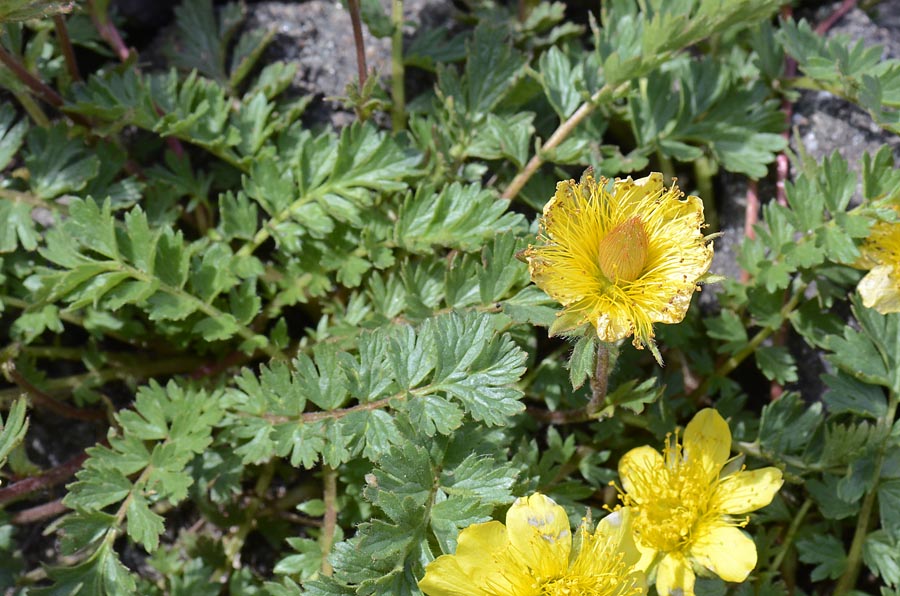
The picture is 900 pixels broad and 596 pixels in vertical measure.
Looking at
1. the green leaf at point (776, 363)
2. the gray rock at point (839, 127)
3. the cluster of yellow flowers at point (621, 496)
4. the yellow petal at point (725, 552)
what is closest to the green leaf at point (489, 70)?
the cluster of yellow flowers at point (621, 496)

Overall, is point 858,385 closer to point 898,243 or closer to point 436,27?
point 898,243

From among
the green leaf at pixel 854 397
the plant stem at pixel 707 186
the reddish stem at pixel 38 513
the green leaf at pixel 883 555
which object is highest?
the plant stem at pixel 707 186

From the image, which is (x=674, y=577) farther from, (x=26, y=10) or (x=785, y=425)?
(x=26, y=10)

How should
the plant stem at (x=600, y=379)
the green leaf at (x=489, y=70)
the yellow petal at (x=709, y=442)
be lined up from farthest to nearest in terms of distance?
the green leaf at (x=489, y=70), the yellow petal at (x=709, y=442), the plant stem at (x=600, y=379)

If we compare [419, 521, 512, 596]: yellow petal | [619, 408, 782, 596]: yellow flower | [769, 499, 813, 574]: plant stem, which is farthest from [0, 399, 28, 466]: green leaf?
[769, 499, 813, 574]: plant stem

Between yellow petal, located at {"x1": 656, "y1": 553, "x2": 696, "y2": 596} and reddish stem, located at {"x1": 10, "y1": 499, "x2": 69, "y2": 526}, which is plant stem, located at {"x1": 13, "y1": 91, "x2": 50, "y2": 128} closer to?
reddish stem, located at {"x1": 10, "y1": 499, "x2": 69, "y2": 526}

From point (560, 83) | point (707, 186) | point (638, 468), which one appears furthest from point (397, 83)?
point (638, 468)

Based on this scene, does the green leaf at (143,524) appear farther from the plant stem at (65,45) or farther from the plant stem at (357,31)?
the plant stem at (65,45)
